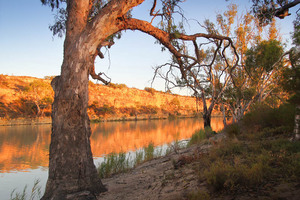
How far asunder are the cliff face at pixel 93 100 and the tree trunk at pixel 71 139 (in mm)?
14206

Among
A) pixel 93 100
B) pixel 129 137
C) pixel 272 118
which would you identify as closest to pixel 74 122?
pixel 272 118

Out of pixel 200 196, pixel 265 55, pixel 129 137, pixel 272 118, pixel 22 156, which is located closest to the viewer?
pixel 200 196

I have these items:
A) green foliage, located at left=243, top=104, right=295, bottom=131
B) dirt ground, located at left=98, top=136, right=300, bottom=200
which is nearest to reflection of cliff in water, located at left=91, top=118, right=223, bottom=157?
green foliage, located at left=243, top=104, right=295, bottom=131

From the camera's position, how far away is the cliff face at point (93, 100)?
107ft

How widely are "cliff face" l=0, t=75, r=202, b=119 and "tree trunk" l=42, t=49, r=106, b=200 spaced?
14206mm

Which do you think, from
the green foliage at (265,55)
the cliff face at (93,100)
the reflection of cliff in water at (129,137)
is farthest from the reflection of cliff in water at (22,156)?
the green foliage at (265,55)

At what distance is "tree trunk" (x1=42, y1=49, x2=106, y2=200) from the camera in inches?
140

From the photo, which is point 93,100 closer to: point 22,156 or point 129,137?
point 129,137

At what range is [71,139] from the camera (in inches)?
143

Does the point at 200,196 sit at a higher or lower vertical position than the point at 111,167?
higher

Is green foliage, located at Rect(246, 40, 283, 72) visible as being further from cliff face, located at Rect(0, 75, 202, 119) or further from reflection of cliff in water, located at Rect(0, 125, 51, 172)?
reflection of cliff in water, located at Rect(0, 125, 51, 172)

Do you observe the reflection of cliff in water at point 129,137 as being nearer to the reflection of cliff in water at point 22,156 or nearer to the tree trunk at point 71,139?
the reflection of cliff in water at point 22,156

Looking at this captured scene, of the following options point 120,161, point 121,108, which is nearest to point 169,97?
point 121,108

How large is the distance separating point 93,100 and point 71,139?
4058 cm
